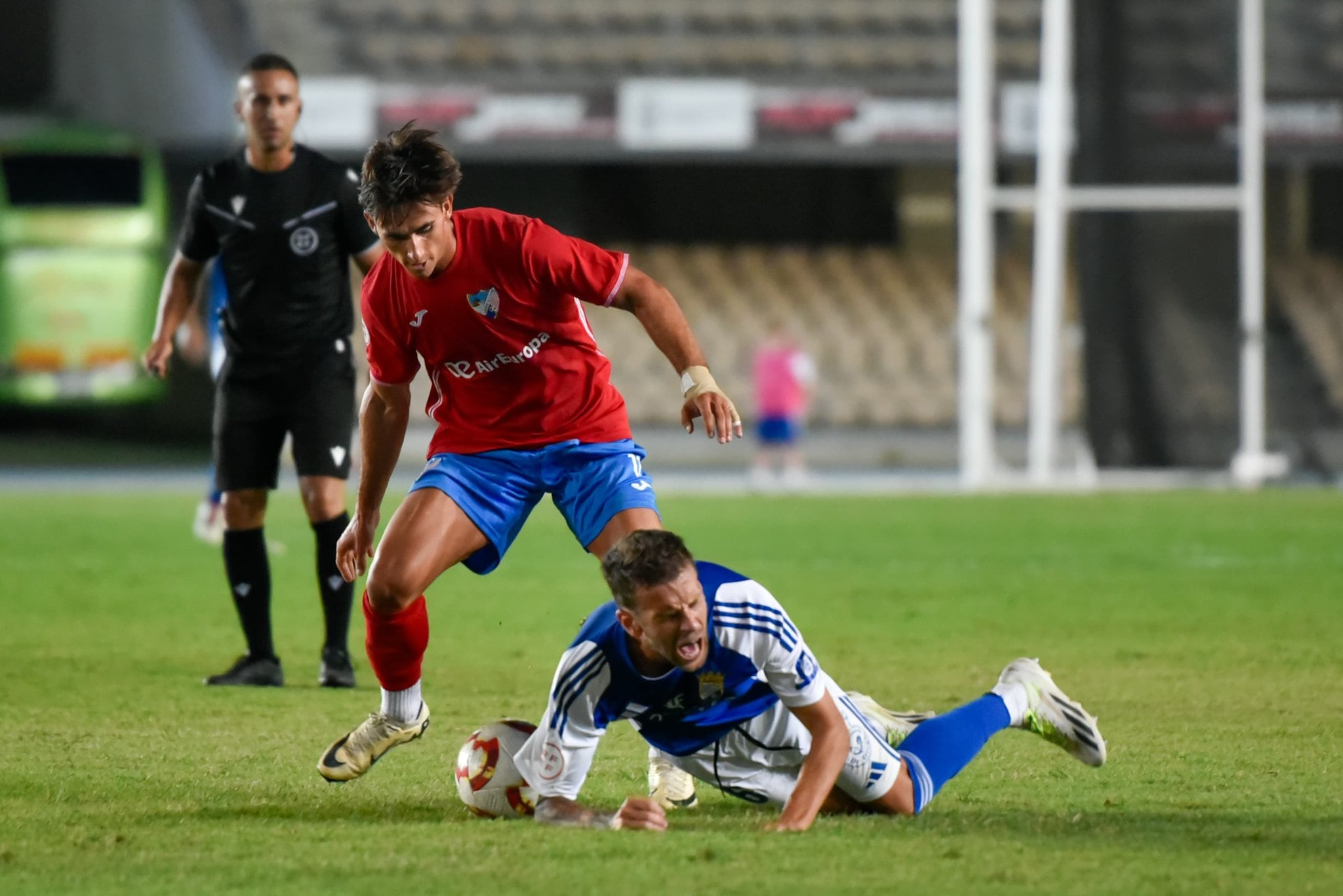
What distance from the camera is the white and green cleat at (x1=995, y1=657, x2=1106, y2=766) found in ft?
15.7

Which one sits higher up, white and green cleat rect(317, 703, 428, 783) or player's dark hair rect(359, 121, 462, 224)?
player's dark hair rect(359, 121, 462, 224)

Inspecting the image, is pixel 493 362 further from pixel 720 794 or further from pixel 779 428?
pixel 779 428

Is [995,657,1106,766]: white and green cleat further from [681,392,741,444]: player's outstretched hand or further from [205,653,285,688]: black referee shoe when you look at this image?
[205,653,285,688]: black referee shoe

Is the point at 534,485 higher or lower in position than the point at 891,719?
higher

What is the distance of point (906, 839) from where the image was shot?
407cm

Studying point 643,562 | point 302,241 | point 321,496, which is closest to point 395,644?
point 643,562

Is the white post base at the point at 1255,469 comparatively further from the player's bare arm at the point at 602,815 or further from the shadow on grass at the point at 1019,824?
the player's bare arm at the point at 602,815

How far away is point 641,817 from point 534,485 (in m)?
1.12

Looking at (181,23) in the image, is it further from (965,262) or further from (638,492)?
(638,492)

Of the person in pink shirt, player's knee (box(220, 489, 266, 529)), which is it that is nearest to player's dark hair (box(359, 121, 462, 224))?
player's knee (box(220, 489, 266, 529))

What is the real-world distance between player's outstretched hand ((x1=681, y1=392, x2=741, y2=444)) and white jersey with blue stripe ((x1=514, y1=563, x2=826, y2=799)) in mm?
341

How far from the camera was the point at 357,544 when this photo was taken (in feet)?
16.1

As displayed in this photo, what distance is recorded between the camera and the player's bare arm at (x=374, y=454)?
4902 mm

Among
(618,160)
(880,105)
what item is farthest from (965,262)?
(618,160)
